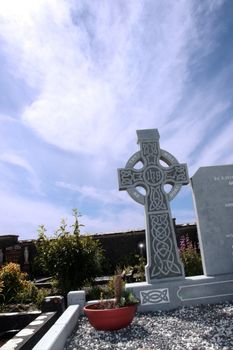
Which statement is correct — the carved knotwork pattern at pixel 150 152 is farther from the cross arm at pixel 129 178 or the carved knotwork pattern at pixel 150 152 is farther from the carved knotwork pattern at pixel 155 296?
the carved knotwork pattern at pixel 155 296

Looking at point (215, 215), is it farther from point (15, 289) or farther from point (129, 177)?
point (15, 289)

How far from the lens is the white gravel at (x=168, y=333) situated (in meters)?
3.78

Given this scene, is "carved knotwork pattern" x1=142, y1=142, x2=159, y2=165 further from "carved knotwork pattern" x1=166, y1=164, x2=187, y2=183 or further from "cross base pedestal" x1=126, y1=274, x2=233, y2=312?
"cross base pedestal" x1=126, y1=274, x2=233, y2=312

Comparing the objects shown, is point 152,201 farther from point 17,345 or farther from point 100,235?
point 100,235

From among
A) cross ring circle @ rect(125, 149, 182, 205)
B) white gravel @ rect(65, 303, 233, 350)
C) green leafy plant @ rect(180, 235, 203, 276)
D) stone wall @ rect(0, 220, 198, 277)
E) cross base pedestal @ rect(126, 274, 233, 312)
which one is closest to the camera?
white gravel @ rect(65, 303, 233, 350)

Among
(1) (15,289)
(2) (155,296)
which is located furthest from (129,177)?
(1) (15,289)

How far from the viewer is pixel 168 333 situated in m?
4.25

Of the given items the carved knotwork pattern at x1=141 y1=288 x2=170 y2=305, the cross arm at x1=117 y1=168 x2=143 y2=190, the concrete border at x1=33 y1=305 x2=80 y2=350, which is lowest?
the concrete border at x1=33 y1=305 x2=80 y2=350

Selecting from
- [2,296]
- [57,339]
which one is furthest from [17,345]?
[2,296]

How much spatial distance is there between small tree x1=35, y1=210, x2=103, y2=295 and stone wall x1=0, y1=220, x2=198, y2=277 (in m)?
8.23

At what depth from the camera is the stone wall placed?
15922mm

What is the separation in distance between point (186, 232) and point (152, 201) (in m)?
10.0

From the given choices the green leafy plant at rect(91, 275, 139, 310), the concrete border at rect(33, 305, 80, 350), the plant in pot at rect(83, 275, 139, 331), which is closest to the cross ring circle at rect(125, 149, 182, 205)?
the green leafy plant at rect(91, 275, 139, 310)

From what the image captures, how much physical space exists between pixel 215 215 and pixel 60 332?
385cm
